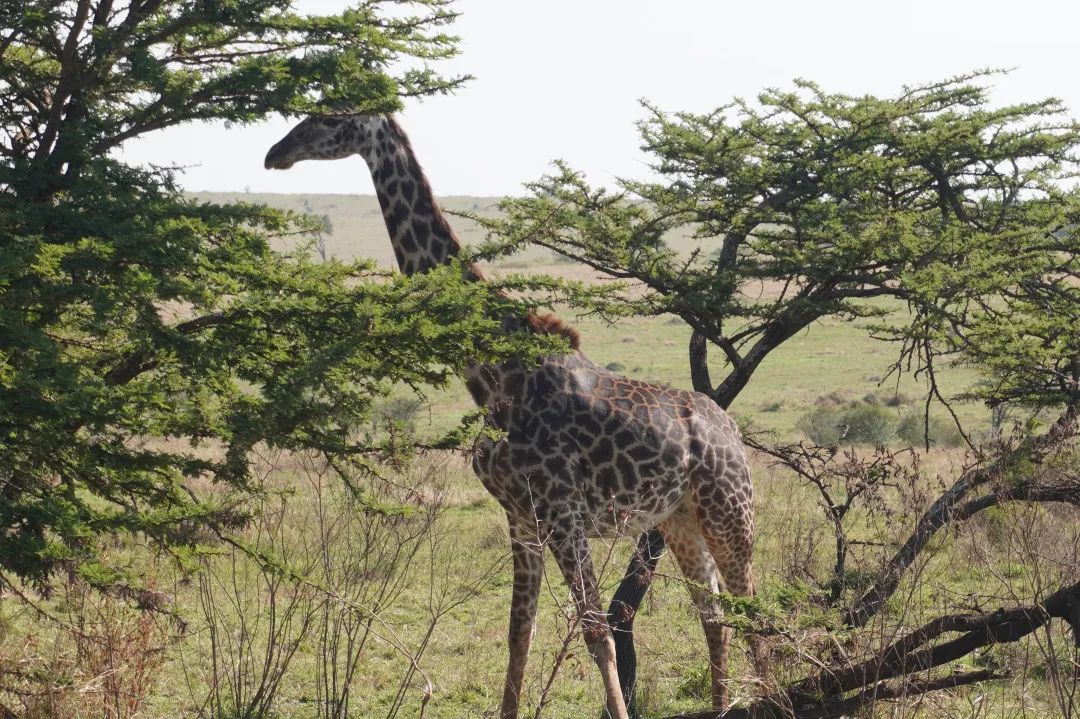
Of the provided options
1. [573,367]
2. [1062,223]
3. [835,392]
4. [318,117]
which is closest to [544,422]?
[573,367]

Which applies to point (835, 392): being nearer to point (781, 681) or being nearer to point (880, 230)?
point (880, 230)

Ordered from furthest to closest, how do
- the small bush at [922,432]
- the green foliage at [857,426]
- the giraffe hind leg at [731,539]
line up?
the green foliage at [857,426] → the small bush at [922,432] → the giraffe hind leg at [731,539]

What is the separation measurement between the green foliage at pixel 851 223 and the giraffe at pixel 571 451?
89 cm

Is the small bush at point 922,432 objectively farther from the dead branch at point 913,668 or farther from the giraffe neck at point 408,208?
the dead branch at point 913,668

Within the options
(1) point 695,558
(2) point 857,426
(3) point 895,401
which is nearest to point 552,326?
(1) point 695,558

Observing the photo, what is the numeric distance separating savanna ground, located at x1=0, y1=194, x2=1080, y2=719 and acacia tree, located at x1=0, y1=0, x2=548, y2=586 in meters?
0.43

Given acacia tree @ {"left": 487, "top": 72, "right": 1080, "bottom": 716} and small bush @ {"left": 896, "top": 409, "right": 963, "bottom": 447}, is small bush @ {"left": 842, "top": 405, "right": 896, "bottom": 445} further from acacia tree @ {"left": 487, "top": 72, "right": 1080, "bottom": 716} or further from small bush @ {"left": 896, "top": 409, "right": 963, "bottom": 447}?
acacia tree @ {"left": 487, "top": 72, "right": 1080, "bottom": 716}

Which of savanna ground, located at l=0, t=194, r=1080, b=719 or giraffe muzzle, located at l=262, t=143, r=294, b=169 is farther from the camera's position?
giraffe muzzle, located at l=262, t=143, r=294, b=169

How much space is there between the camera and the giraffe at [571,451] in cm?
667

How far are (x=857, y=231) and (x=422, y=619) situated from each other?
4566mm

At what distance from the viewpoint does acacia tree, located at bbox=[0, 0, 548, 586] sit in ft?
17.1

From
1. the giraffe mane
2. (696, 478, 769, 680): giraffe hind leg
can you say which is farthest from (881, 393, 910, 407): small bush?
the giraffe mane

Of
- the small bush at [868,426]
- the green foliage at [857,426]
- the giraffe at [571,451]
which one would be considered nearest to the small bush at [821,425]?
the green foliage at [857,426]

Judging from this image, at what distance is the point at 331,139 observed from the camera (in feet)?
23.0
